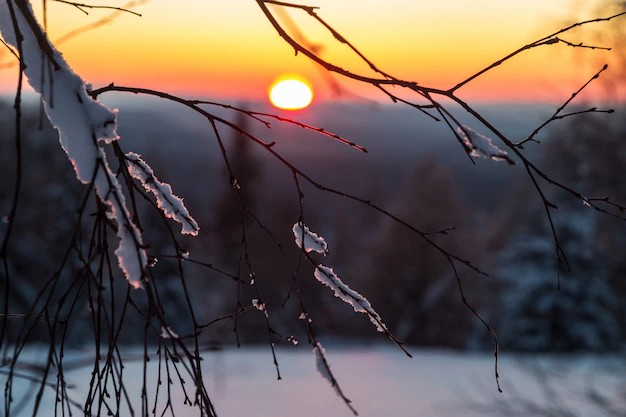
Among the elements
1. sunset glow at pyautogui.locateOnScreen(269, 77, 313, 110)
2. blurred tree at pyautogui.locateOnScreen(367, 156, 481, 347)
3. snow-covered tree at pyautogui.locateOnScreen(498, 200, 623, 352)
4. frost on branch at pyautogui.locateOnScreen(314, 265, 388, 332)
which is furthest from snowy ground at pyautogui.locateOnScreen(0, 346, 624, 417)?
blurred tree at pyautogui.locateOnScreen(367, 156, 481, 347)

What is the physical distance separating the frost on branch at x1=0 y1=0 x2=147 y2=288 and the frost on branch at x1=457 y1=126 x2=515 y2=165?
655mm

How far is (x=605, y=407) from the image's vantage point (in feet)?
19.6

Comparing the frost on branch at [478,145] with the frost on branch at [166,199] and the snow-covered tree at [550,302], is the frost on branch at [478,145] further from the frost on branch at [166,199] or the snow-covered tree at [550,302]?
the snow-covered tree at [550,302]

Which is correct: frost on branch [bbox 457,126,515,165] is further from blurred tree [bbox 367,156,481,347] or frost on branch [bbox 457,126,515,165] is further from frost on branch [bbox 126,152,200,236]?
blurred tree [bbox 367,156,481,347]

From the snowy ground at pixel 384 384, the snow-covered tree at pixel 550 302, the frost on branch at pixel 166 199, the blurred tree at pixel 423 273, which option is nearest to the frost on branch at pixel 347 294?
the frost on branch at pixel 166 199

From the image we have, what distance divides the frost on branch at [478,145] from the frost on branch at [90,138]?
2.15ft

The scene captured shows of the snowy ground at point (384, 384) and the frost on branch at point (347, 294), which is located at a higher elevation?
the snowy ground at point (384, 384)

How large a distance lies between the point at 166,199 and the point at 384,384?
645 centimetres

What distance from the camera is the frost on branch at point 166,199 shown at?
4.81 feet

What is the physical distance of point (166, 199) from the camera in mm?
1467

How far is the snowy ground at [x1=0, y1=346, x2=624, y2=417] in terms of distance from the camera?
6133 millimetres

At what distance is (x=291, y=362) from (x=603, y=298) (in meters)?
10.5

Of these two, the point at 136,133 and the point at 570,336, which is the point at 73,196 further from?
the point at 570,336

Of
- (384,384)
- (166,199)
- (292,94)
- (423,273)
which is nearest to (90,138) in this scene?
(166,199)
